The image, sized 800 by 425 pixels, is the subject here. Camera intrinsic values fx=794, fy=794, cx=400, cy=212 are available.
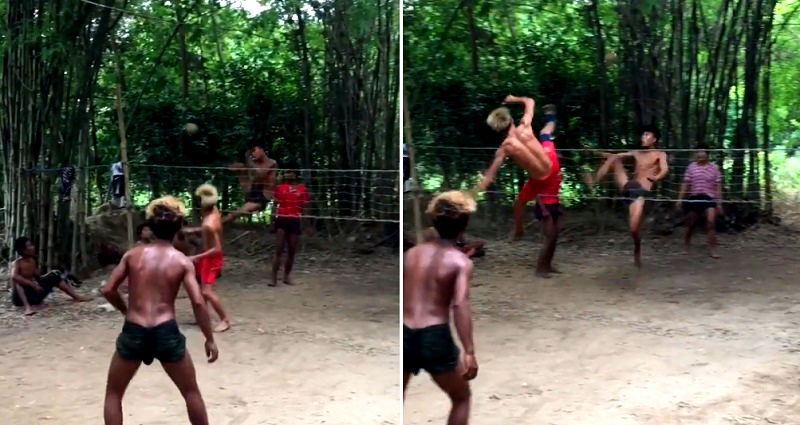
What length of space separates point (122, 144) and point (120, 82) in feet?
0.57

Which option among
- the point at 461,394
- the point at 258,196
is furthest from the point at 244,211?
the point at 461,394

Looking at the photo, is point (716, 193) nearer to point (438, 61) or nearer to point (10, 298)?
point (438, 61)

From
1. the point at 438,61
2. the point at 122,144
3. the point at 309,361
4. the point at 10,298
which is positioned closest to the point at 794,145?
the point at 438,61

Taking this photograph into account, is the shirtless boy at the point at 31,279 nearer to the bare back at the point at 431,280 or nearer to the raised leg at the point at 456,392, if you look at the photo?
the bare back at the point at 431,280

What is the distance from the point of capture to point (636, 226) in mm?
2123

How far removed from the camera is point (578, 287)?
2.17 m

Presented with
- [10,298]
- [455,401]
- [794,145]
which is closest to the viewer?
[794,145]

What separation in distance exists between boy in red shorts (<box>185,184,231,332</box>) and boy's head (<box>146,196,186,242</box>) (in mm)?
45

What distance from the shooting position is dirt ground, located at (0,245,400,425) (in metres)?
2.20

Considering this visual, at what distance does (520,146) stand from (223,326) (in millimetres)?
964

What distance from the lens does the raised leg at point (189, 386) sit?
2195mm

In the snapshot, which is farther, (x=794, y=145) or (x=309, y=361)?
(x=309, y=361)

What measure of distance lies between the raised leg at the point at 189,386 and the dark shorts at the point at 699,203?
1.41 meters

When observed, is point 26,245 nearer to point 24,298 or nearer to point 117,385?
point 24,298
